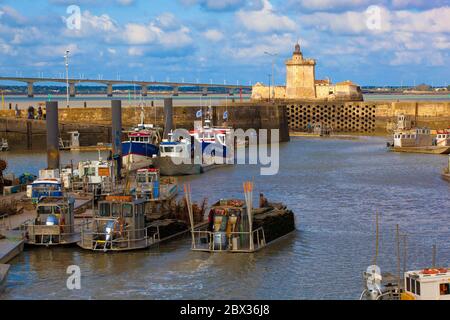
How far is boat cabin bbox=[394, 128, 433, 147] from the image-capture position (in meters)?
61.2

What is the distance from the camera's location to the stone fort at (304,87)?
95750 millimetres

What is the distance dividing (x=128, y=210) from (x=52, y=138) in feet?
45.3

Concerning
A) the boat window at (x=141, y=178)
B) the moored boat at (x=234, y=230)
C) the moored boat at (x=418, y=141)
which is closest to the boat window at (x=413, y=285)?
the moored boat at (x=234, y=230)

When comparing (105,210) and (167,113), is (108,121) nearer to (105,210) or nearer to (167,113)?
(167,113)

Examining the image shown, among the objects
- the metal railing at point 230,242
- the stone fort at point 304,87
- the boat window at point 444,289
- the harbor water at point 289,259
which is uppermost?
the stone fort at point 304,87

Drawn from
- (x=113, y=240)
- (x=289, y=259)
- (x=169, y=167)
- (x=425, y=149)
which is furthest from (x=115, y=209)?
(x=425, y=149)

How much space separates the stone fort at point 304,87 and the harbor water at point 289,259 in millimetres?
57323

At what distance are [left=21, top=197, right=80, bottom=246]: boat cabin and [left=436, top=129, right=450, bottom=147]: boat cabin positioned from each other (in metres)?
40.0

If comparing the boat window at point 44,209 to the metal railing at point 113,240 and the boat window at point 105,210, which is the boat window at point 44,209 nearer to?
the metal railing at point 113,240

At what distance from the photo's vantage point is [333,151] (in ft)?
202

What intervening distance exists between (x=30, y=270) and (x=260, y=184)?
20.0 m

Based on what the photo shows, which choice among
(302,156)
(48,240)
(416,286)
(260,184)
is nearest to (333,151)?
(302,156)

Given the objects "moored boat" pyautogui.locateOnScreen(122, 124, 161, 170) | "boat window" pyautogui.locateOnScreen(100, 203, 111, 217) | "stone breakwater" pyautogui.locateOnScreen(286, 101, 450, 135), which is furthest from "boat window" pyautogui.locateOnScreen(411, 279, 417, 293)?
"stone breakwater" pyautogui.locateOnScreen(286, 101, 450, 135)

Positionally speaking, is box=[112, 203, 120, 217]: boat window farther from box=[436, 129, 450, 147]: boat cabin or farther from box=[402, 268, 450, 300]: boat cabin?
box=[436, 129, 450, 147]: boat cabin
